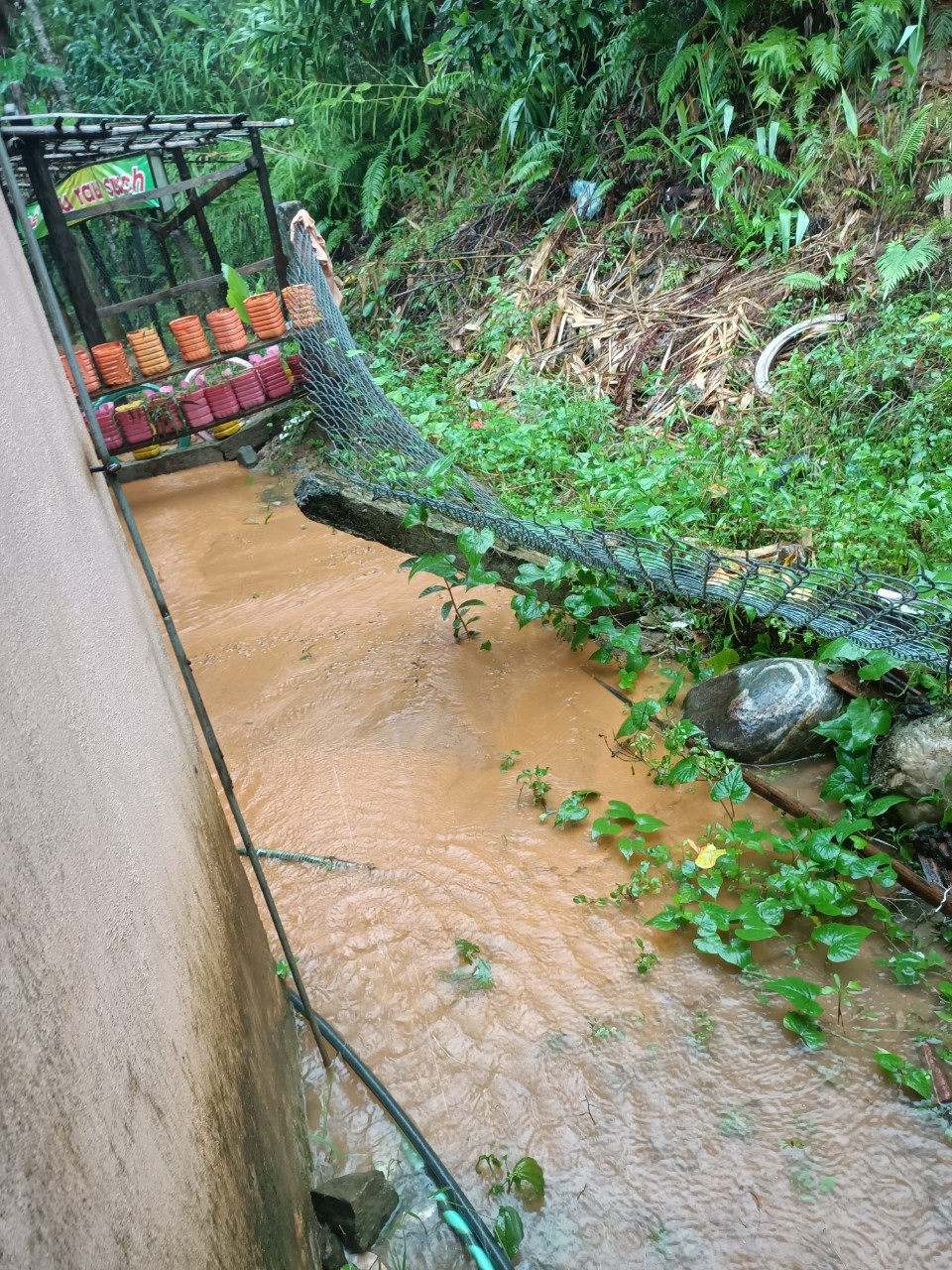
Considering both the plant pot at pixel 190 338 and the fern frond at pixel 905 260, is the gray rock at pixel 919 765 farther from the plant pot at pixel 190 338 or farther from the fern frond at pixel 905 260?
the plant pot at pixel 190 338

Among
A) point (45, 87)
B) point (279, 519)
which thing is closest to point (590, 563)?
point (279, 519)

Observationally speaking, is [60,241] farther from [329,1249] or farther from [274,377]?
[329,1249]

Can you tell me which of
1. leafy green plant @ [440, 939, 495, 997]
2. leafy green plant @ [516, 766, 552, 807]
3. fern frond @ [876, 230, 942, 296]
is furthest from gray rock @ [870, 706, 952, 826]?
fern frond @ [876, 230, 942, 296]

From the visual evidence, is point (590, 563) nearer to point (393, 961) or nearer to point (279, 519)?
point (393, 961)

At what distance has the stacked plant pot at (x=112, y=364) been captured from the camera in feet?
18.1

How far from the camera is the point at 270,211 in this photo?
6090 mm

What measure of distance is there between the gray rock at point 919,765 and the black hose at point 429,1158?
141 centimetres

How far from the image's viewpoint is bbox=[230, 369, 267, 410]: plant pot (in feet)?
19.2

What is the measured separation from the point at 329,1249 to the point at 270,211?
20.2ft

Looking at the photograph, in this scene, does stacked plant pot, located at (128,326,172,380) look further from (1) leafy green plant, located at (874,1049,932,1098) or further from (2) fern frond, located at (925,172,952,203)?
(1) leafy green plant, located at (874,1049,932,1098)

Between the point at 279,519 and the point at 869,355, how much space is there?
3.31 metres

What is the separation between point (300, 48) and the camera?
800 cm

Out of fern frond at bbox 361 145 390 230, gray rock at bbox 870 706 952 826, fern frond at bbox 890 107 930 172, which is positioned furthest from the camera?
fern frond at bbox 361 145 390 230

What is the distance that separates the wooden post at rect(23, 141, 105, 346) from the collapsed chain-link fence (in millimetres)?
2484
